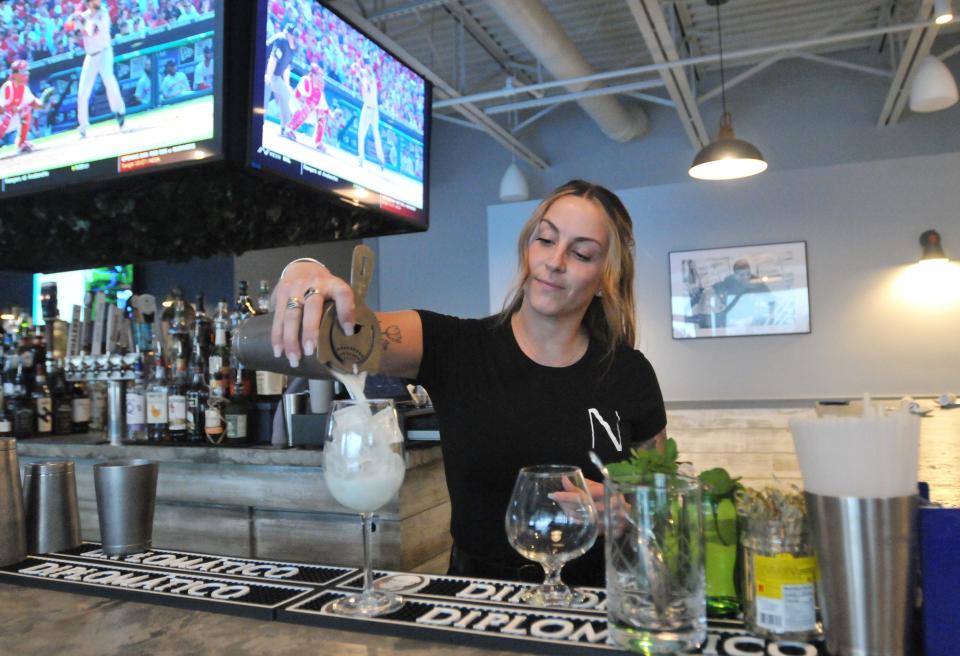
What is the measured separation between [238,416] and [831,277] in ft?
15.7

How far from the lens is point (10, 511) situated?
4.14ft

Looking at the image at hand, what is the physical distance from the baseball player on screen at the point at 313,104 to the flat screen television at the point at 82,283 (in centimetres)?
186

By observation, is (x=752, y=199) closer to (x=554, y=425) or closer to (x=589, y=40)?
(x=589, y=40)

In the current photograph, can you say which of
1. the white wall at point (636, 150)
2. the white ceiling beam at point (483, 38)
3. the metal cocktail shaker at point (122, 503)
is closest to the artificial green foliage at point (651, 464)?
the metal cocktail shaker at point (122, 503)

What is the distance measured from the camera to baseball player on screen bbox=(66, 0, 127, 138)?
214 centimetres

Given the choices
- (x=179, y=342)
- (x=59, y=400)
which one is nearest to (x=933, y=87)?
(x=179, y=342)

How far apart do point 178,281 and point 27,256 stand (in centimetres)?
67

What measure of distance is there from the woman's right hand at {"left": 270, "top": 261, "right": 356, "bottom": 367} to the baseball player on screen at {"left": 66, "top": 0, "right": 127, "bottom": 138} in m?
1.48

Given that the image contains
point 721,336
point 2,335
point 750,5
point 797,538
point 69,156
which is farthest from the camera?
point 721,336

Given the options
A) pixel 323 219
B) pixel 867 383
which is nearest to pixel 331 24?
pixel 323 219

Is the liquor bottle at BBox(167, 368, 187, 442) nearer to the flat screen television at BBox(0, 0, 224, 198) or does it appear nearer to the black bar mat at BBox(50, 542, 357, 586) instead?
the flat screen television at BBox(0, 0, 224, 198)

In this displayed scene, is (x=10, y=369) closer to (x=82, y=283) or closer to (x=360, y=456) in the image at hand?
(x=82, y=283)

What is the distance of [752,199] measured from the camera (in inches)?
231

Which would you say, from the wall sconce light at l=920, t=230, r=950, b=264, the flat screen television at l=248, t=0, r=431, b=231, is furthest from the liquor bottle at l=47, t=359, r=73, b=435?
the wall sconce light at l=920, t=230, r=950, b=264
